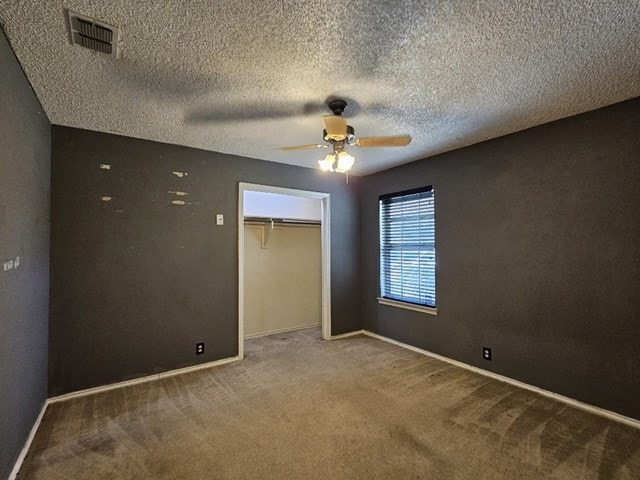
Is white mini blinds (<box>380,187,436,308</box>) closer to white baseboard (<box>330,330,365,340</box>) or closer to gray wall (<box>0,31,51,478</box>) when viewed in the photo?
white baseboard (<box>330,330,365,340</box>)

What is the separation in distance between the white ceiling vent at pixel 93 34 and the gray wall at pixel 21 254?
352mm

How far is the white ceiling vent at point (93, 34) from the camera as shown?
1418 millimetres

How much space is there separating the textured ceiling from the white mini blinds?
1.20 metres

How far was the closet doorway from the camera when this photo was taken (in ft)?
13.7

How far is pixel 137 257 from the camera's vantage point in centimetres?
287

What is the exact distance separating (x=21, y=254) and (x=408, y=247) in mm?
3588

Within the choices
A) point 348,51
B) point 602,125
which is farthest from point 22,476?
point 602,125

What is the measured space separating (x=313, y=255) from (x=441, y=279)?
6.77 ft

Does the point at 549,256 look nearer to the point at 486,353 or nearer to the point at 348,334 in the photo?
the point at 486,353

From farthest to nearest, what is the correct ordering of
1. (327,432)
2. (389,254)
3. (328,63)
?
1. (389,254)
2. (327,432)
3. (328,63)

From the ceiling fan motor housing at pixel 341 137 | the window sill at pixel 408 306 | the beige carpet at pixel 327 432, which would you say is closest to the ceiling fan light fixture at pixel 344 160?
the ceiling fan motor housing at pixel 341 137

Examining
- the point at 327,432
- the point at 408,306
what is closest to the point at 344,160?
the point at 327,432

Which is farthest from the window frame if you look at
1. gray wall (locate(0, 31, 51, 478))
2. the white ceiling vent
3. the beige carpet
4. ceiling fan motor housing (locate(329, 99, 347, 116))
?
gray wall (locate(0, 31, 51, 478))

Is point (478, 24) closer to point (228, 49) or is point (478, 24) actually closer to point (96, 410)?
point (228, 49)
